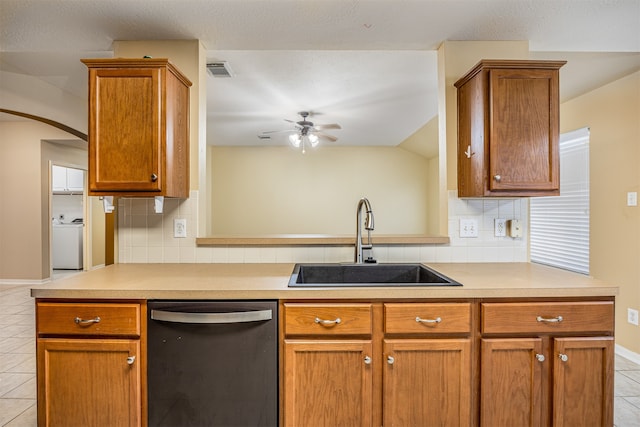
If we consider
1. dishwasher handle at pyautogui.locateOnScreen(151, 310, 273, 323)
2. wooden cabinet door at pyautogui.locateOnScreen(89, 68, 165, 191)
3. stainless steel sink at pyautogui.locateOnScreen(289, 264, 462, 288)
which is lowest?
dishwasher handle at pyautogui.locateOnScreen(151, 310, 273, 323)

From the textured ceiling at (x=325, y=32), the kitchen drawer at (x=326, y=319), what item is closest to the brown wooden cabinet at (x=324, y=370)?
the kitchen drawer at (x=326, y=319)

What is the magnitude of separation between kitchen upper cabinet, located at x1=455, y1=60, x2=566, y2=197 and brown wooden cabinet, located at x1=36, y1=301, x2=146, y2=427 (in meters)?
1.82

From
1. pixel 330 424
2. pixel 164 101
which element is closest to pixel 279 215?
pixel 164 101

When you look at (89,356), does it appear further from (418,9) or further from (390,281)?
(418,9)

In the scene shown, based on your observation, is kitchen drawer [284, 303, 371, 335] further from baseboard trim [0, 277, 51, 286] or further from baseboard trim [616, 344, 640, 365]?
baseboard trim [0, 277, 51, 286]

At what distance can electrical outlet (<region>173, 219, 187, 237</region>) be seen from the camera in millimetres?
2119

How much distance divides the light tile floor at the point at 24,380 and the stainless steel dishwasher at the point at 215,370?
3.99 feet

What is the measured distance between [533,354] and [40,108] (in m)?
4.29

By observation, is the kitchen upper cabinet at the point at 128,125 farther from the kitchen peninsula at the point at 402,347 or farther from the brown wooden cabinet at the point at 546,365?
the brown wooden cabinet at the point at 546,365

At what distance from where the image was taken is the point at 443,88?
2.18 metres

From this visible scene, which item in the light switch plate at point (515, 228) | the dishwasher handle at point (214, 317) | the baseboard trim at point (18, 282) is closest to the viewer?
the dishwasher handle at point (214, 317)

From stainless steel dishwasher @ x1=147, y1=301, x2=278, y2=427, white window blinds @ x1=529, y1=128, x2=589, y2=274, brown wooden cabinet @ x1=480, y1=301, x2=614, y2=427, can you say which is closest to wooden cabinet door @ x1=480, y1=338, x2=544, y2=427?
brown wooden cabinet @ x1=480, y1=301, x2=614, y2=427

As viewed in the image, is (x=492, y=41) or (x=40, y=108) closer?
(x=492, y=41)

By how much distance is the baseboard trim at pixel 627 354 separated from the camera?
282 cm
